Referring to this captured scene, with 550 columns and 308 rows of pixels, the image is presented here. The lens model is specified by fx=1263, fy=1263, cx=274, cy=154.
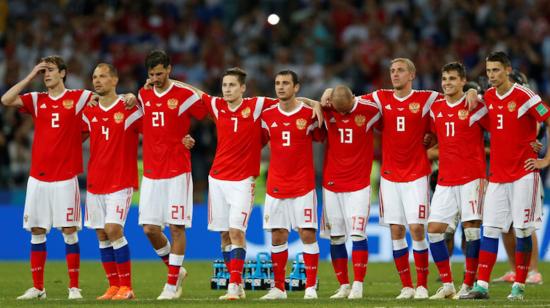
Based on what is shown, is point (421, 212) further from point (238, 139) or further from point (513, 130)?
point (238, 139)

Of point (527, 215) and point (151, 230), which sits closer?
point (527, 215)

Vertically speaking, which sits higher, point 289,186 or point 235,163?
point 235,163

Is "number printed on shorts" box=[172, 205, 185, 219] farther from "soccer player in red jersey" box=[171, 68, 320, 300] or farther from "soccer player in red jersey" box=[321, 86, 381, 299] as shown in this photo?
"soccer player in red jersey" box=[321, 86, 381, 299]

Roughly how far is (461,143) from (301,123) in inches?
73.3

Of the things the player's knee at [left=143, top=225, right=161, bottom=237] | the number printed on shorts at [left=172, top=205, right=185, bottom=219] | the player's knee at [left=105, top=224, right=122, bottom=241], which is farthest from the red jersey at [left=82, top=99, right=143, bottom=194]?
the number printed on shorts at [left=172, top=205, right=185, bottom=219]

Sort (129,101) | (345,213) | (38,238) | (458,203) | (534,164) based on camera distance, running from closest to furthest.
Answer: (534,164) < (458,203) < (345,213) < (129,101) < (38,238)

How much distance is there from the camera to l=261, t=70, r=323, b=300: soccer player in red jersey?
1465 cm

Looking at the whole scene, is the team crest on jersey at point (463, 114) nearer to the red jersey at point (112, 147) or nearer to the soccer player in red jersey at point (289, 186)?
the soccer player in red jersey at point (289, 186)

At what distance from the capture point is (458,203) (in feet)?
47.3

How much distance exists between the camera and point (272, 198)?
48.2ft

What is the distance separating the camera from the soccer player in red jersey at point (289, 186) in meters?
14.6

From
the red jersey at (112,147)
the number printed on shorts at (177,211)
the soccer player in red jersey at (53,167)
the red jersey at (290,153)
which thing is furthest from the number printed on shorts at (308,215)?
the soccer player in red jersey at (53,167)

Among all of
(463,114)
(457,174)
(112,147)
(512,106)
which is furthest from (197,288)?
(512,106)

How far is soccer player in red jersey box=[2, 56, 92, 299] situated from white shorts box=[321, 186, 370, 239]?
294 cm
